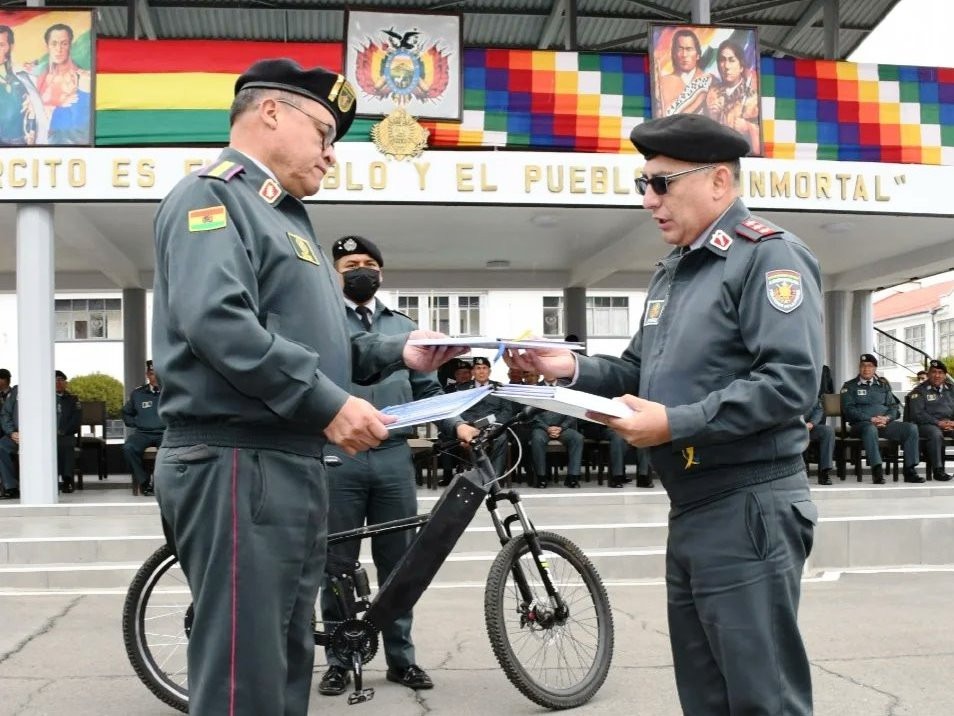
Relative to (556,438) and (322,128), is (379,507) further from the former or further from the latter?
(556,438)

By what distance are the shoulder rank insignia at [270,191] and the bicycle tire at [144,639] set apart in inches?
90.8

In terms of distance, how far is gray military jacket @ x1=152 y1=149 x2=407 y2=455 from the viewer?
218 centimetres

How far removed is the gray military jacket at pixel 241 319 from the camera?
2.18m

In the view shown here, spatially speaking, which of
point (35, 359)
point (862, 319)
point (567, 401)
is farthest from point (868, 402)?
point (567, 401)

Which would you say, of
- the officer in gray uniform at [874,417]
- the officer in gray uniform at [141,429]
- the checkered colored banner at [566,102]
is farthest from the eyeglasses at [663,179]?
the officer in gray uniform at [874,417]

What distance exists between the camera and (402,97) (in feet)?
34.6

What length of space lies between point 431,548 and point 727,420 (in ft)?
7.07

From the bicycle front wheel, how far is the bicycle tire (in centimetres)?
133

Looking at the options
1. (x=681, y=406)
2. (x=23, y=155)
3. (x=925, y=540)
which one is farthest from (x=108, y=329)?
(x=681, y=406)

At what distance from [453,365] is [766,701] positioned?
10810mm

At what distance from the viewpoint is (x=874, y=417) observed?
12977mm

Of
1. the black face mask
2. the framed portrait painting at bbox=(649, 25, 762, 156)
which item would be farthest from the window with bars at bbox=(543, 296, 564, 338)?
the black face mask

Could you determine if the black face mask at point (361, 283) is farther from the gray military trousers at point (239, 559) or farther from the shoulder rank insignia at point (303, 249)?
the gray military trousers at point (239, 559)

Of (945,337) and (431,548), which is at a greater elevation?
(945,337)
